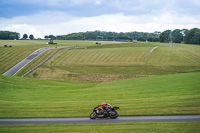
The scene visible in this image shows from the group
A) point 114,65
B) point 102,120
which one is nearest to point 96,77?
point 114,65

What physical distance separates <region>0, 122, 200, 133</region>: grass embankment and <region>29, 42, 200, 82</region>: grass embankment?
→ 41829 mm

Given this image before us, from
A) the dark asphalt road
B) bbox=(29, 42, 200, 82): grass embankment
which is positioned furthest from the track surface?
the dark asphalt road

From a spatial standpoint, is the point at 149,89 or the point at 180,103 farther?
the point at 149,89

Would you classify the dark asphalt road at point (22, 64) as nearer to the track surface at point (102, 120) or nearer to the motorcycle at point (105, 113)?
the track surface at point (102, 120)

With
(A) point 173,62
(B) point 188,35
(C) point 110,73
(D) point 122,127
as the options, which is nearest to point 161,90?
(D) point 122,127

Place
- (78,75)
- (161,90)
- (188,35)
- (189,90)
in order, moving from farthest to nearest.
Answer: (188,35) < (78,75) < (161,90) < (189,90)

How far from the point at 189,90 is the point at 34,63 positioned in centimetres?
6109

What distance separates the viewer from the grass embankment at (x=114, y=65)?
6900cm

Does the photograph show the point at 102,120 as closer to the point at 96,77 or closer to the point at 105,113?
the point at 105,113

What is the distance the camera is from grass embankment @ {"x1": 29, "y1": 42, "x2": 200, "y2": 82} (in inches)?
2717

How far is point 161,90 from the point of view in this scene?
123ft

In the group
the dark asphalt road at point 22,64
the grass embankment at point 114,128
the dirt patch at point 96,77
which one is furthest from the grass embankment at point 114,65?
the grass embankment at point 114,128

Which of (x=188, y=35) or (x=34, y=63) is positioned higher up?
(x=188, y=35)

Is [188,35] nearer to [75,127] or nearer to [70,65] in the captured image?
[70,65]
